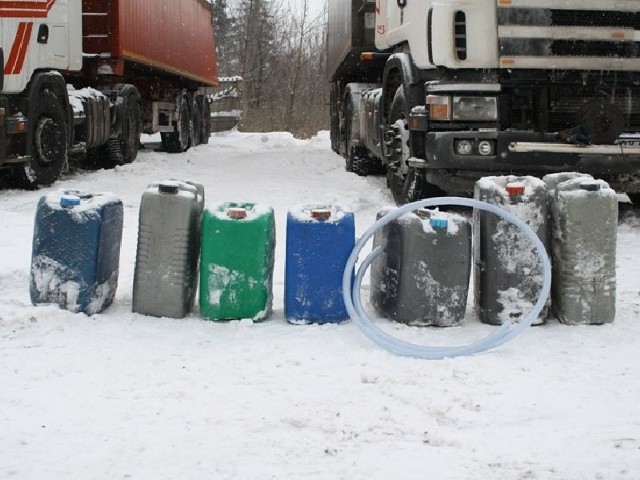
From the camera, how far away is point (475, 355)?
444 centimetres

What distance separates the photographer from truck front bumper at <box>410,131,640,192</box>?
25.1 feet

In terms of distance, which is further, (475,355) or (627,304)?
(627,304)

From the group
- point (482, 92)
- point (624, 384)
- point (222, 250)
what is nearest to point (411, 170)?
point (482, 92)

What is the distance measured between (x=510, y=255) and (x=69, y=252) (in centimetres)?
253

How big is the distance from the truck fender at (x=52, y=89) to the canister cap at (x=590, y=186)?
779cm

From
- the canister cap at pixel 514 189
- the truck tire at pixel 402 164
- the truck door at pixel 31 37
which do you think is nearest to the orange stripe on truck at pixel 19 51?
the truck door at pixel 31 37

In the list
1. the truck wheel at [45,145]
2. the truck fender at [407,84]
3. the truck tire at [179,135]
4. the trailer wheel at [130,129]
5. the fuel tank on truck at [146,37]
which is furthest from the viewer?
the truck tire at [179,135]

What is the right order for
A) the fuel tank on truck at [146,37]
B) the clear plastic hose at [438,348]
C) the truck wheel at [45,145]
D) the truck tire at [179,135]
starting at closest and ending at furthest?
the clear plastic hose at [438,348]
the truck wheel at [45,145]
the fuel tank on truck at [146,37]
the truck tire at [179,135]

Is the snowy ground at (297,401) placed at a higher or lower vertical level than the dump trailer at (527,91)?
lower

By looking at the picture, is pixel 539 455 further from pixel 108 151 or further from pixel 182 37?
pixel 182 37

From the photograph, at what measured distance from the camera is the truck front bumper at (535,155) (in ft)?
25.1

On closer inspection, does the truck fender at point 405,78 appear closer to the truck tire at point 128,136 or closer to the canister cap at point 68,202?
the canister cap at point 68,202

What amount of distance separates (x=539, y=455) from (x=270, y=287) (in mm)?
2181

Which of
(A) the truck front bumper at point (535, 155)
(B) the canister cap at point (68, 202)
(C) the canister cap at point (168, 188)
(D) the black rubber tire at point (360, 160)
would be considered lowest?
(B) the canister cap at point (68, 202)
